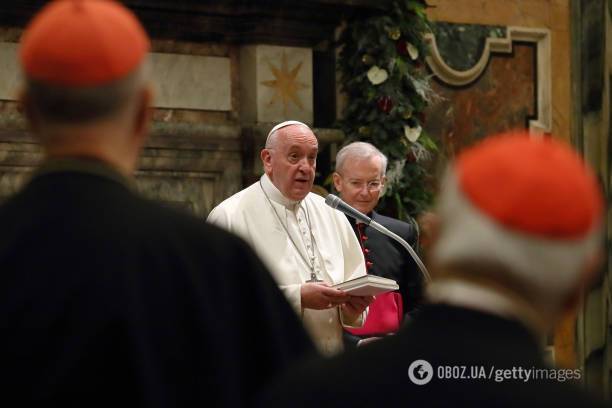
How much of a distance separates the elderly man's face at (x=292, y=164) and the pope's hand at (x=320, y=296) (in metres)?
0.73

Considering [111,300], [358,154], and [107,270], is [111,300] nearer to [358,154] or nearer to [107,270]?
[107,270]

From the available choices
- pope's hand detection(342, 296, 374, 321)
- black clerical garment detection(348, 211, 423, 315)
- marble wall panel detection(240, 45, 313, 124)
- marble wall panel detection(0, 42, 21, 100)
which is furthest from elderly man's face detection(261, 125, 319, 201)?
marble wall panel detection(240, 45, 313, 124)

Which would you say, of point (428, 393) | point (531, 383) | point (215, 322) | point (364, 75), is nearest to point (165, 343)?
point (215, 322)

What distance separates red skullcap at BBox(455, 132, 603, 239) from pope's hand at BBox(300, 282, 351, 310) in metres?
3.73

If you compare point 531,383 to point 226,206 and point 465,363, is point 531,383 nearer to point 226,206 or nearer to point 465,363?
point 465,363

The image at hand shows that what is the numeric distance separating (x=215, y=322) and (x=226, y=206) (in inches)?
159

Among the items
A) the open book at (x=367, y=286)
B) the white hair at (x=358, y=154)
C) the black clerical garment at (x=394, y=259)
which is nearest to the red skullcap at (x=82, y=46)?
the open book at (x=367, y=286)

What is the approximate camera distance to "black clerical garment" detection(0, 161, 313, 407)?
2.11 m

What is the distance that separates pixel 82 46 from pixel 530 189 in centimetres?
77

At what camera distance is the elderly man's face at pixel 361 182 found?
23.3ft

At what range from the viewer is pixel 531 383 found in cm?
182

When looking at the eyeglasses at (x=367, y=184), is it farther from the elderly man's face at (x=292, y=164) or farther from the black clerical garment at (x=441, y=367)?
the black clerical garment at (x=441, y=367)

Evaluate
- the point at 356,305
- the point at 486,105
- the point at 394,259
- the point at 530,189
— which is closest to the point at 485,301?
the point at 530,189

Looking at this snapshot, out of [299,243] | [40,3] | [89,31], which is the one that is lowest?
[299,243]
